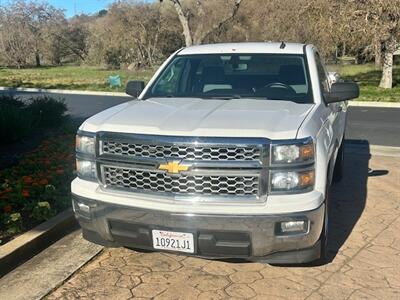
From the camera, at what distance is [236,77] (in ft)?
16.4

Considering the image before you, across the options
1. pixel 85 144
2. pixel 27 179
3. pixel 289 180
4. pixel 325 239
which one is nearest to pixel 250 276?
pixel 325 239

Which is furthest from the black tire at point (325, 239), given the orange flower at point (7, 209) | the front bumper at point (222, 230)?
the orange flower at point (7, 209)

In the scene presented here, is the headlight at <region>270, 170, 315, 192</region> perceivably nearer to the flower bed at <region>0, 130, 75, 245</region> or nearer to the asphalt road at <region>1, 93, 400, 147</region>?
the flower bed at <region>0, 130, 75, 245</region>

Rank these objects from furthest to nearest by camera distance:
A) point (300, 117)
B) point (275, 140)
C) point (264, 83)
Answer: point (264, 83)
point (300, 117)
point (275, 140)

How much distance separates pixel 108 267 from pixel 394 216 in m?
3.05

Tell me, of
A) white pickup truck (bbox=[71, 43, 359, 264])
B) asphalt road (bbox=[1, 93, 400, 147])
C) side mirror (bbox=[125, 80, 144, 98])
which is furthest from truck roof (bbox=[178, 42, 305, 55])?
asphalt road (bbox=[1, 93, 400, 147])

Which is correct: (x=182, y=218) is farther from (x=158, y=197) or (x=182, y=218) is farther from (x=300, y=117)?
(x=300, y=117)

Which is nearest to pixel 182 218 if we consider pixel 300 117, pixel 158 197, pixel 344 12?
pixel 158 197

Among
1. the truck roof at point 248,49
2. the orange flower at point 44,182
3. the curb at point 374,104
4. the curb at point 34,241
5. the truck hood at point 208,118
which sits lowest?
the curb at point 374,104

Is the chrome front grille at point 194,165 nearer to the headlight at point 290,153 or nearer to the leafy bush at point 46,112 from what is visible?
the headlight at point 290,153

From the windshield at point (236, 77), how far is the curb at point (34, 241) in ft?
4.89

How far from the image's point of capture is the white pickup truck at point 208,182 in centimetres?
336

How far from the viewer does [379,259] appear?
418cm

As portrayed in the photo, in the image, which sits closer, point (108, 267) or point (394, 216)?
point (108, 267)
